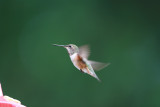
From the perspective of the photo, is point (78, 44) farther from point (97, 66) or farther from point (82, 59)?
point (97, 66)

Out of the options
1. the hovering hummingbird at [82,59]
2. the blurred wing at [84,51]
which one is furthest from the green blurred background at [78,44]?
the blurred wing at [84,51]

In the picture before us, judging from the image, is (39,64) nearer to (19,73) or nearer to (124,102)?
(19,73)

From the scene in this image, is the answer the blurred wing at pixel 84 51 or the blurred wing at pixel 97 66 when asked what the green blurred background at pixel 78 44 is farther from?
the blurred wing at pixel 84 51

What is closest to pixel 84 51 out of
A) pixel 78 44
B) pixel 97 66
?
pixel 97 66

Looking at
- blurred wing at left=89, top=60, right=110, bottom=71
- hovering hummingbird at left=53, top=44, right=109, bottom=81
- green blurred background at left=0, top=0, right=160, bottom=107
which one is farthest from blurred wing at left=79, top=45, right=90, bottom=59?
green blurred background at left=0, top=0, right=160, bottom=107

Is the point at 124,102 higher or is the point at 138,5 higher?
the point at 138,5

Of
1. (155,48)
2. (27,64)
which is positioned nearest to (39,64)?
(27,64)

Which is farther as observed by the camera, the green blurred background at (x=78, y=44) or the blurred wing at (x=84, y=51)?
the green blurred background at (x=78, y=44)
